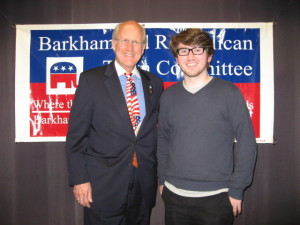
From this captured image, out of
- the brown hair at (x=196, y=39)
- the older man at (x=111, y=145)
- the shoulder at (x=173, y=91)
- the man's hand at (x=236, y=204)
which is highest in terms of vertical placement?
the brown hair at (x=196, y=39)

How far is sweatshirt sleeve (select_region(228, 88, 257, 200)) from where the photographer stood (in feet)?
3.94

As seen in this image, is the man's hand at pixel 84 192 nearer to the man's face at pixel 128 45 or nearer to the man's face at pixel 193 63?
the man's face at pixel 128 45

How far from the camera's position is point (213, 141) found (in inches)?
49.4

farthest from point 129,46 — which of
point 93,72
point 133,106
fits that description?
point 133,106

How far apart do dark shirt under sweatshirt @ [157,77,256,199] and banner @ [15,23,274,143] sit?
2.74 ft

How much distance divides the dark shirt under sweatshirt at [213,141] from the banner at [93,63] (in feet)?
2.74

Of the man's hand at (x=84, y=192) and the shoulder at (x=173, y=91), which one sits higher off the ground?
the shoulder at (x=173, y=91)

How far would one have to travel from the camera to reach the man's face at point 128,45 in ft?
4.79

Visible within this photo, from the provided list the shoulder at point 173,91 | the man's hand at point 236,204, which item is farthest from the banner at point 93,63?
the man's hand at point 236,204

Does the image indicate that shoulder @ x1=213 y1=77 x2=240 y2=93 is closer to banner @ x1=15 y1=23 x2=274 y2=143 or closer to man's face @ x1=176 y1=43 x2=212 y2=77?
man's face @ x1=176 y1=43 x2=212 y2=77

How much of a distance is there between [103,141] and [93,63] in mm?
975

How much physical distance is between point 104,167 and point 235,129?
845 millimetres

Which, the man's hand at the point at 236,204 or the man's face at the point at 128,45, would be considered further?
the man's face at the point at 128,45

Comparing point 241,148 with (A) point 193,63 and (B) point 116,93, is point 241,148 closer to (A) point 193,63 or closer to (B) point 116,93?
(A) point 193,63
